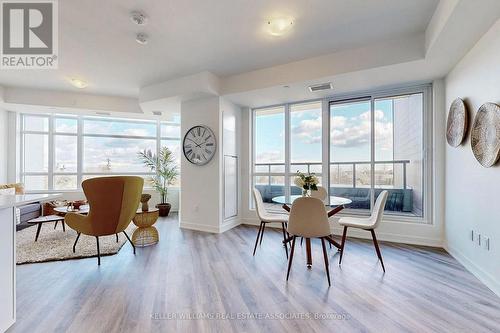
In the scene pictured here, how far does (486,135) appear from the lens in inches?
85.7

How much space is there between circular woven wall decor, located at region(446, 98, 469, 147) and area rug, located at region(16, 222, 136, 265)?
454 centimetres

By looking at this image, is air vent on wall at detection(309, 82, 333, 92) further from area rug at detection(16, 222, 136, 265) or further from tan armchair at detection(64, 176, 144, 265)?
area rug at detection(16, 222, 136, 265)

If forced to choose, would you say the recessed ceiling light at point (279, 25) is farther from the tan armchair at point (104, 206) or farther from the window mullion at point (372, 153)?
the tan armchair at point (104, 206)

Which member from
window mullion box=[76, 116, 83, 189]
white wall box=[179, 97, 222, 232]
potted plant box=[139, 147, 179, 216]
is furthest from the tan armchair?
window mullion box=[76, 116, 83, 189]

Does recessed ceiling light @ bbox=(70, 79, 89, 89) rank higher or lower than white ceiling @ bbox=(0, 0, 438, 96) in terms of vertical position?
lower

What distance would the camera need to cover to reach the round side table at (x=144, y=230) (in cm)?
338

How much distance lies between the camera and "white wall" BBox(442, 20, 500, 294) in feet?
6.91

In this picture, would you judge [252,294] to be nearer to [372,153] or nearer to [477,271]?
[477,271]

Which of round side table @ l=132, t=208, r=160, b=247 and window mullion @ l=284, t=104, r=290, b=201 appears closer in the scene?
round side table @ l=132, t=208, r=160, b=247

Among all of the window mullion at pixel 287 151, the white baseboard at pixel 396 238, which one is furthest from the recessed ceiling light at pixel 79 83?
the white baseboard at pixel 396 238

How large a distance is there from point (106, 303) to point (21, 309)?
2.07 ft

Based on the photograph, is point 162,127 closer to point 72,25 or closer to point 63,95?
point 63,95

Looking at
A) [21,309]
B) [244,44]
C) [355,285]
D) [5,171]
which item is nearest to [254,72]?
[244,44]

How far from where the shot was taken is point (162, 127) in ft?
21.0
